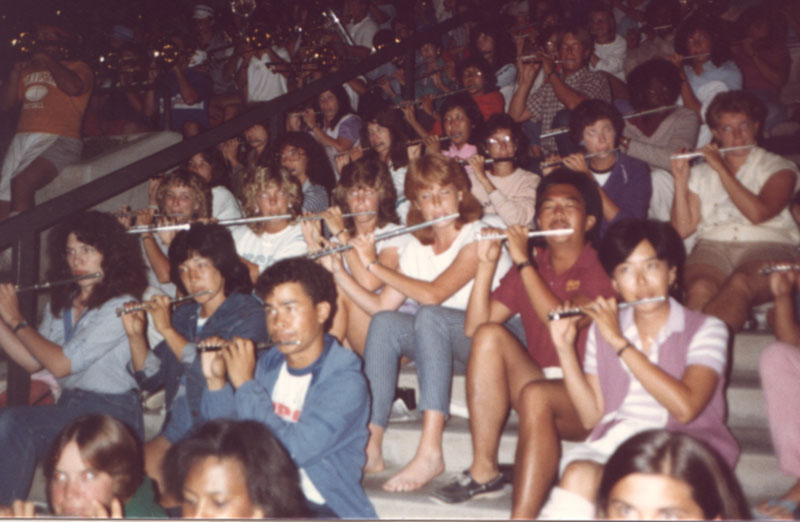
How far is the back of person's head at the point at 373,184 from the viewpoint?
2.52 m

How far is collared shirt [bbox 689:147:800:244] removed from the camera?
2191 mm

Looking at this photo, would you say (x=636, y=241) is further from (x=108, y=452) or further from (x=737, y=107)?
(x=108, y=452)

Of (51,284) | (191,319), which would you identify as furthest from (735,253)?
(51,284)

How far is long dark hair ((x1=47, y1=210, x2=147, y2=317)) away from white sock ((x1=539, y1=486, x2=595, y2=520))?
140cm

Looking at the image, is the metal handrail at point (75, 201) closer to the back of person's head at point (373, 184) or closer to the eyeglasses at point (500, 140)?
the back of person's head at point (373, 184)

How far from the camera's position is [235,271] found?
2.22 meters

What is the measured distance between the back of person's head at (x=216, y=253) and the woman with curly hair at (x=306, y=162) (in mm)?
676

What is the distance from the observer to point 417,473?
185 centimetres

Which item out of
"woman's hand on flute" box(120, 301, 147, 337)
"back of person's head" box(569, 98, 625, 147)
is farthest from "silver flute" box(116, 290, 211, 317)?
"back of person's head" box(569, 98, 625, 147)

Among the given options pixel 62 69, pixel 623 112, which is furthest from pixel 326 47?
pixel 623 112

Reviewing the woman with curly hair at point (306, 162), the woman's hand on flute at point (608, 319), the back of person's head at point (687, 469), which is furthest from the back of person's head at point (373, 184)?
the back of person's head at point (687, 469)

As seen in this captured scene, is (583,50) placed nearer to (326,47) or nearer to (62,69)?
(326,47)

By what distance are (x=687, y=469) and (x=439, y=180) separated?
123 cm

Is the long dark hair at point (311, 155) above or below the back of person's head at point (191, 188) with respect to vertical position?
above
